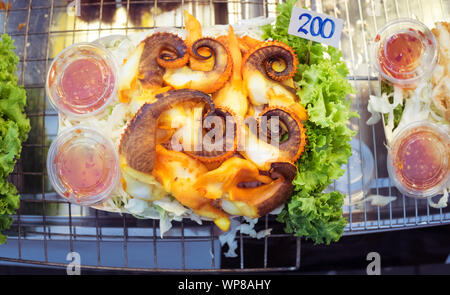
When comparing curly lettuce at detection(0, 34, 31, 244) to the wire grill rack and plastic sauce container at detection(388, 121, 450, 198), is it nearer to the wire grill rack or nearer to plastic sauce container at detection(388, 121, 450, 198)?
the wire grill rack

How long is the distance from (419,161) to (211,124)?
1.03m

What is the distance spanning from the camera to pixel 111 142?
5.21 feet

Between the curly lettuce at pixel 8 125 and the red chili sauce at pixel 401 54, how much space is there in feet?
5.63

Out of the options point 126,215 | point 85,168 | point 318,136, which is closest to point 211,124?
point 318,136

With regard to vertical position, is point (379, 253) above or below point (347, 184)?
below

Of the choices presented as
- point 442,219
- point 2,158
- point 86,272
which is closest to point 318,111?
point 442,219

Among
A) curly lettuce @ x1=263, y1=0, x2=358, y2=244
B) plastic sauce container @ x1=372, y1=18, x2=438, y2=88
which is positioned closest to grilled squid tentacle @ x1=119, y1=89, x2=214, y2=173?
curly lettuce @ x1=263, y1=0, x2=358, y2=244

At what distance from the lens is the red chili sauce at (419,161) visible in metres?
1.74

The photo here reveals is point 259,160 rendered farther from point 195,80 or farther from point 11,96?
point 11,96

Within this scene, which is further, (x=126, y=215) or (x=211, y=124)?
Result: (x=126, y=215)

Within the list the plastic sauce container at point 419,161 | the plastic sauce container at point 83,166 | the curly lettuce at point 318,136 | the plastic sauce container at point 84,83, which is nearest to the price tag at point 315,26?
the curly lettuce at point 318,136

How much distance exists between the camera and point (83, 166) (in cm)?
161

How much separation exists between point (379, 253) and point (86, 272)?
1.75m

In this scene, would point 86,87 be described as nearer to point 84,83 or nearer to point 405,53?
point 84,83
